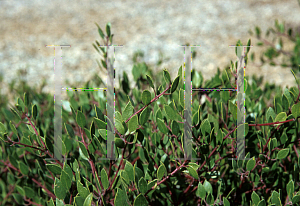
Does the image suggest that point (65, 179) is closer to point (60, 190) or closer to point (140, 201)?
point (60, 190)

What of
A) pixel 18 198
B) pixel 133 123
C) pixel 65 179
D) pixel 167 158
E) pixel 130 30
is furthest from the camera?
pixel 130 30

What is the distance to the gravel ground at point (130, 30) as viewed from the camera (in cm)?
621

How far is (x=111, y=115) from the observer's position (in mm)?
1084

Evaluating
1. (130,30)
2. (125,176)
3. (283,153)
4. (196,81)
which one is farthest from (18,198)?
(130,30)

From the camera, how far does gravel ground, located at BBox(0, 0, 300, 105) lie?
6211 mm

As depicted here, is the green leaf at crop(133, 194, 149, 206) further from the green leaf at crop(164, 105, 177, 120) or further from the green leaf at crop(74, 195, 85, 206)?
the green leaf at crop(164, 105, 177, 120)

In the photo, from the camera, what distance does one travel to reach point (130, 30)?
7.57 metres

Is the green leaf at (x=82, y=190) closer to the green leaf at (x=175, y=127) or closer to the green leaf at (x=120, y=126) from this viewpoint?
the green leaf at (x=120, y=126)

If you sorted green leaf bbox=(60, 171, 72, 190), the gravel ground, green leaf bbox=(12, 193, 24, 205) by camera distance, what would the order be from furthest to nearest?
the gravel ground, green leaf bbox=(12, 193, 24, 205), green leaf bbox=(60, 171, 72, 190)

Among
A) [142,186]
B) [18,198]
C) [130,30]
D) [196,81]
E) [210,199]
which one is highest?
[130,30]

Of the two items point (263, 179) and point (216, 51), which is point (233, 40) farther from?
point (263, 179)

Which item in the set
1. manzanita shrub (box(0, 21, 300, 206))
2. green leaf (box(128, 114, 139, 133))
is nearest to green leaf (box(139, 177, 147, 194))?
manzanita shrub (box(0, 21, 300, 206))

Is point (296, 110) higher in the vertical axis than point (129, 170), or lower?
higher

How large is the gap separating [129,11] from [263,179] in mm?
7867
